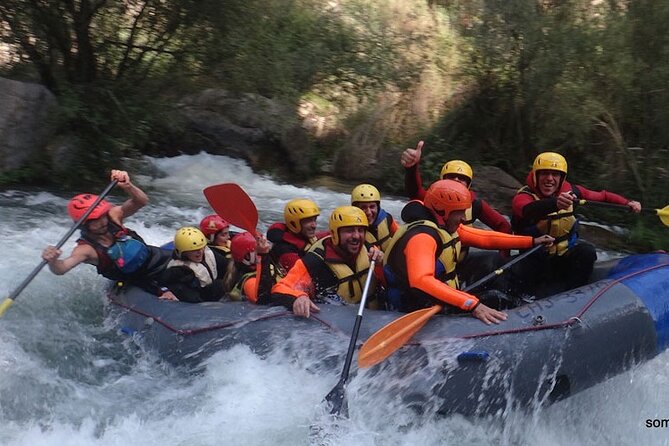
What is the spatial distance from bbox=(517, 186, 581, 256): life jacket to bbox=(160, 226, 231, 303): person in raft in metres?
2.00

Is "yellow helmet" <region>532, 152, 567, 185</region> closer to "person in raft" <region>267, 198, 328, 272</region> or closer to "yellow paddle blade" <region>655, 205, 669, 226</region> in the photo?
"yellow paddle blade" <region>655, 205, 669, 226</region>

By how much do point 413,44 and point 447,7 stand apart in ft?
2.35

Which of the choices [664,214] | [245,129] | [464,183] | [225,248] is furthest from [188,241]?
[245,129]

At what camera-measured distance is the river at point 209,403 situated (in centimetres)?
354

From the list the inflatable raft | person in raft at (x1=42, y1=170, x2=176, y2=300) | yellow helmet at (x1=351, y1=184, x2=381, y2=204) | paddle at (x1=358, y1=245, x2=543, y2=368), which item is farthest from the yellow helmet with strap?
person in raft at (x1=42, y1=170, x2=176, y2=300)

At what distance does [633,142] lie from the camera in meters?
8.33

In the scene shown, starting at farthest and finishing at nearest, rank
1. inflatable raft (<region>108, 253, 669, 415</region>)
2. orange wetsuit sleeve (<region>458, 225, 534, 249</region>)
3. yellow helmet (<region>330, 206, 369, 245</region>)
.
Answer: orange wetsuit sleeve (<region>458, 225, 534, 249</region>) < yellow helmet (<region>330, 206, 369, 245</region>) < inflatable raft (<region>108, 253, 669, 415</region>)

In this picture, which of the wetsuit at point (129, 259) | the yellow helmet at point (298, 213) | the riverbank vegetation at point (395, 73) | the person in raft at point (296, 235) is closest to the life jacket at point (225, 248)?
the wetsuit at point (129, 259)

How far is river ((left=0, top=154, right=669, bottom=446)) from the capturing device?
3.54 meters

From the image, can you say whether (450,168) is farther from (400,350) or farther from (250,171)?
(250,171)

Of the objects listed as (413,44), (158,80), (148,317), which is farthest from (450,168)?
(413,44)

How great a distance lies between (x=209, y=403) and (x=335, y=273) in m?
0.96

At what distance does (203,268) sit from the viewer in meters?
4.61

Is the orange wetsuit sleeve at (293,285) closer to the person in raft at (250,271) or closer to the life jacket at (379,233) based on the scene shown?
Result: the person in raft at (250,271)
